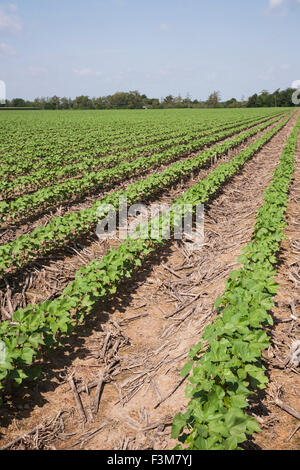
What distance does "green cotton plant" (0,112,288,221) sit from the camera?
7629 millimetres

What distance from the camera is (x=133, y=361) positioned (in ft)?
12.6

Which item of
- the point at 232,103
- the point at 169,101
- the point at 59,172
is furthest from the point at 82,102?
the point at 59,172

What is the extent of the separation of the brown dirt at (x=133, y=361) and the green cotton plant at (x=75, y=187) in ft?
12.1

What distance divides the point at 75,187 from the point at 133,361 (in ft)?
21.2

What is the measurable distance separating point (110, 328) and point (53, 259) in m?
2.35

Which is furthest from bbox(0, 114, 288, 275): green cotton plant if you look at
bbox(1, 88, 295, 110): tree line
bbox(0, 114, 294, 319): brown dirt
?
bbox(1, 88, 295, 110): tree line

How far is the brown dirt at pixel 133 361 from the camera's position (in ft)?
9.70

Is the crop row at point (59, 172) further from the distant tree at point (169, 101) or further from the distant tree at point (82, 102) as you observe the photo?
the distant tree at point (169, 101)

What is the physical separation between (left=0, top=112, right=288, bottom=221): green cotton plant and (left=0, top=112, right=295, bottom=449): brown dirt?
3694 mm

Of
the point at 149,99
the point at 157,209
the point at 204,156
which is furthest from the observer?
the point at 149,99

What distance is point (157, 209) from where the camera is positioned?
891 centimetres

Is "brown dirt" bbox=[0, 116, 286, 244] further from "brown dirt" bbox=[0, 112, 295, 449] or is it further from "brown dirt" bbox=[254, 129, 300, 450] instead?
"brown dirt" bbox=[254, 129, 300, 450]
